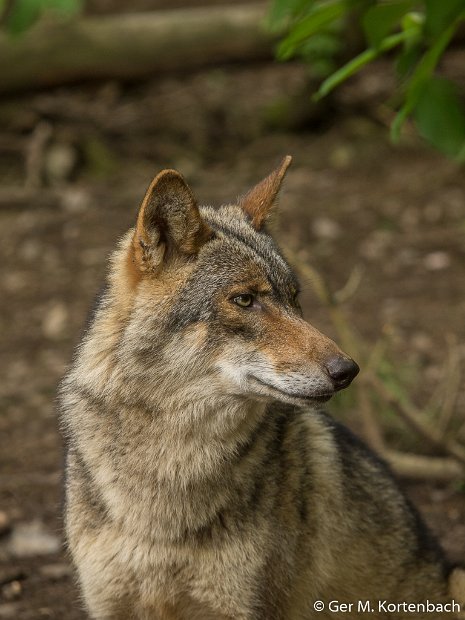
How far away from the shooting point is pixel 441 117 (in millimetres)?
3607

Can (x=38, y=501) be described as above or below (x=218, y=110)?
below

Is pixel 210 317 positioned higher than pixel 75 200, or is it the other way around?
pixel 75 200

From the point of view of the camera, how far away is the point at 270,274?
428cm

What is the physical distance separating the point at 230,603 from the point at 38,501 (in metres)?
2.99

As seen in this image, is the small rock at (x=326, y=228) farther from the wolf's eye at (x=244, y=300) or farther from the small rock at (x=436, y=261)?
the wolf's eye at (x=244, y=300)

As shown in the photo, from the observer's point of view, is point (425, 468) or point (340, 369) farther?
point (425, 468)

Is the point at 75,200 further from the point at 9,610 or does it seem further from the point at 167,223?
the point at 167,223

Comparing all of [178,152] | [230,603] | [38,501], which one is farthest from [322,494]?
[178,152]

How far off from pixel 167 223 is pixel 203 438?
93cm

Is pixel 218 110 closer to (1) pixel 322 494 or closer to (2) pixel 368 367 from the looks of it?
(2) pixel 368 367

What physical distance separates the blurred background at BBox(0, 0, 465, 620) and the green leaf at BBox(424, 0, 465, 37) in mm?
2908

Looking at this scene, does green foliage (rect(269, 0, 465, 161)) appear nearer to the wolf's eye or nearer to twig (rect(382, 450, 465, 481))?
the wolf's eye

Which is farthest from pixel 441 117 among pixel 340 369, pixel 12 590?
pixel 12 590

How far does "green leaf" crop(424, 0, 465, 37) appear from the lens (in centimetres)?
316
